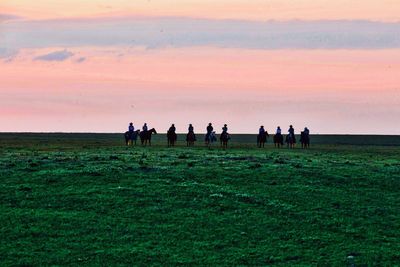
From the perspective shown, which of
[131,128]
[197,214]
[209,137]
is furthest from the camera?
[131,128]

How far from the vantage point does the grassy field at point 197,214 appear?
26.2m

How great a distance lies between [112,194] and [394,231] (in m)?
13.0

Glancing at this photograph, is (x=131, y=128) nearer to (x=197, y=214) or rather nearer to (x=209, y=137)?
(x=209, y=137)

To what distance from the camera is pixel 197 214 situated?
104 ft

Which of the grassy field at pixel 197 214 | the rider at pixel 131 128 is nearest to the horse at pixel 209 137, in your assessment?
the rider at pixel 131 128

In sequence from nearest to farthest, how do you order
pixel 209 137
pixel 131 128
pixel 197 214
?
pixel 197 214, pixel 209 137, pixel 131 128

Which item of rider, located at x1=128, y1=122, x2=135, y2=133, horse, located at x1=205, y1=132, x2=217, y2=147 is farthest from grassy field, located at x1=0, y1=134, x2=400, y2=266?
rider, located at x1=128, y1=122, x2=135, y2=133

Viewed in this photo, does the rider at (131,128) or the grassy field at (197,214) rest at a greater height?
the rider at (131,128)

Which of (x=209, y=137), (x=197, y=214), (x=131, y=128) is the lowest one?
(x=197, y=214)

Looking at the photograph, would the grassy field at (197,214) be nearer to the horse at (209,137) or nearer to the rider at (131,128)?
the horse at (209,137)

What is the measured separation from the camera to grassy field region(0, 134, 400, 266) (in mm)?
26172

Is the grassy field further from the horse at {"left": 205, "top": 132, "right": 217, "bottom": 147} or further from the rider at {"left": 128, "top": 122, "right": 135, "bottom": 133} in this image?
the rider at {"left": 128, "top": 122, "right": 135, "bottom": 133}

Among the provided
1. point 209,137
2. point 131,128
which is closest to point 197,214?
point 209,137

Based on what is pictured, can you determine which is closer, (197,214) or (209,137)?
(197,214)
